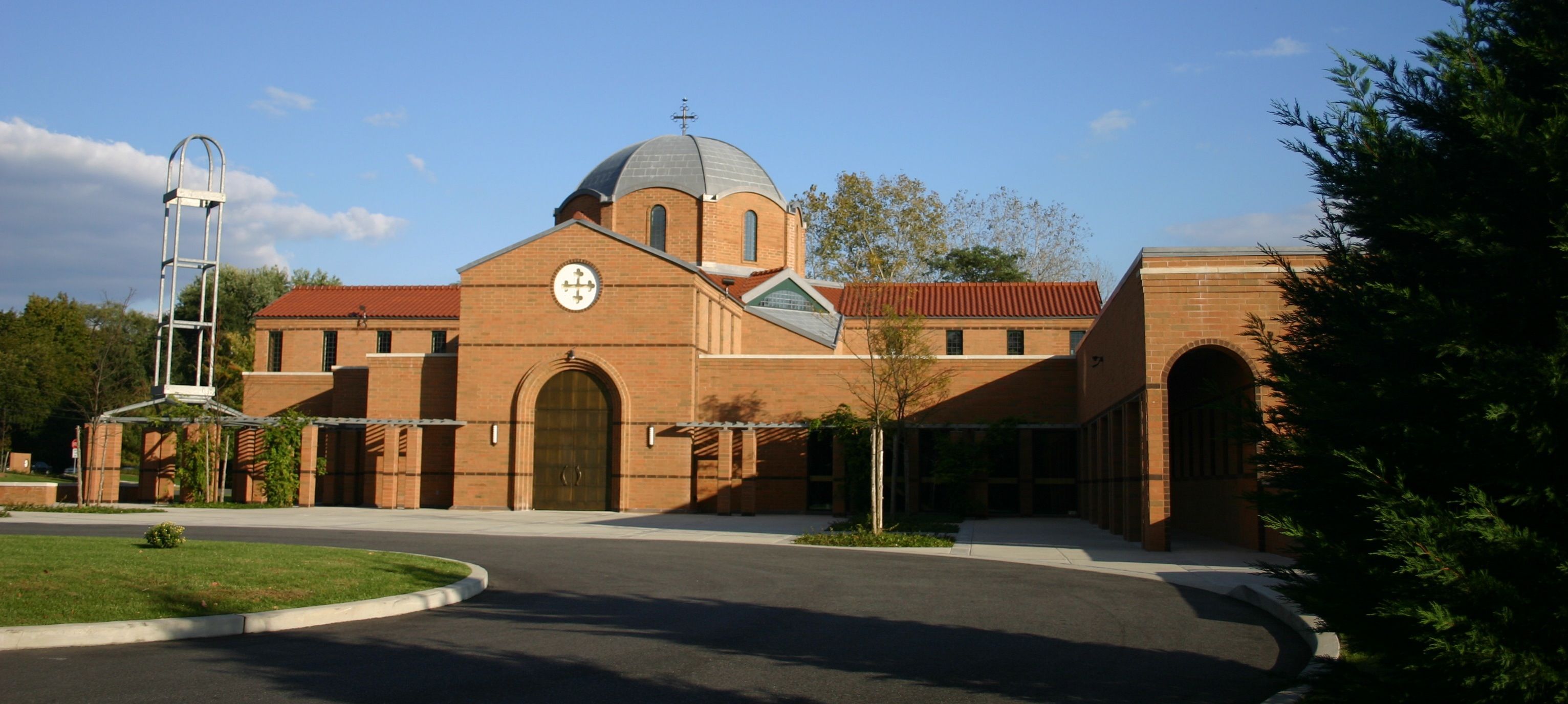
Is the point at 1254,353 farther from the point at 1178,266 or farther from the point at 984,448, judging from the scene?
the point at 984,448

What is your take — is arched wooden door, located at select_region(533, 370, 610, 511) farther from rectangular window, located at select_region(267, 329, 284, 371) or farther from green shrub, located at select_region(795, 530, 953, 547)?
rectangular window, located at select_region(267, 329, 284, 371)

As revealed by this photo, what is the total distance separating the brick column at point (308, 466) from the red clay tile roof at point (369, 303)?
13.3 meters

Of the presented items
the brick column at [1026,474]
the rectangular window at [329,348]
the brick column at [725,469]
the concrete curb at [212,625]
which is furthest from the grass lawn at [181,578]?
the rectangular window at [329,348]

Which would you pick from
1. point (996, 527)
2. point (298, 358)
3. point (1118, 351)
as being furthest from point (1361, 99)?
point (298, 358)

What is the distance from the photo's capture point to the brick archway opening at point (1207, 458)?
19.8 metres

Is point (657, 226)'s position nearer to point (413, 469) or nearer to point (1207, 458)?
point (413, 469)

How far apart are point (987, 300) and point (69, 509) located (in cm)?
3151

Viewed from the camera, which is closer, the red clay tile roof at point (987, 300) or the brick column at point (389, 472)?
the brick column at point (389, 472)

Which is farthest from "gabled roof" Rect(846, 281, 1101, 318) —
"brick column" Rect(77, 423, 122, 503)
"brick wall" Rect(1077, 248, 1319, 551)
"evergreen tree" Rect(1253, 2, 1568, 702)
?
"evergreen tree" Rect(1253, 2, 1568, 702)

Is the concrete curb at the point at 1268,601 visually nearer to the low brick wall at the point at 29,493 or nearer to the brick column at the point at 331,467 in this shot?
the brick column at the point at 331,467

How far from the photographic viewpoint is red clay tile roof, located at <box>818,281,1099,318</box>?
1762 inches

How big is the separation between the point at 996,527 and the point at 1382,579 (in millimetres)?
22737

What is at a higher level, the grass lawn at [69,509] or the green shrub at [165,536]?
the green shrub at [165,536]

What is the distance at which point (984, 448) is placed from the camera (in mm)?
32375
